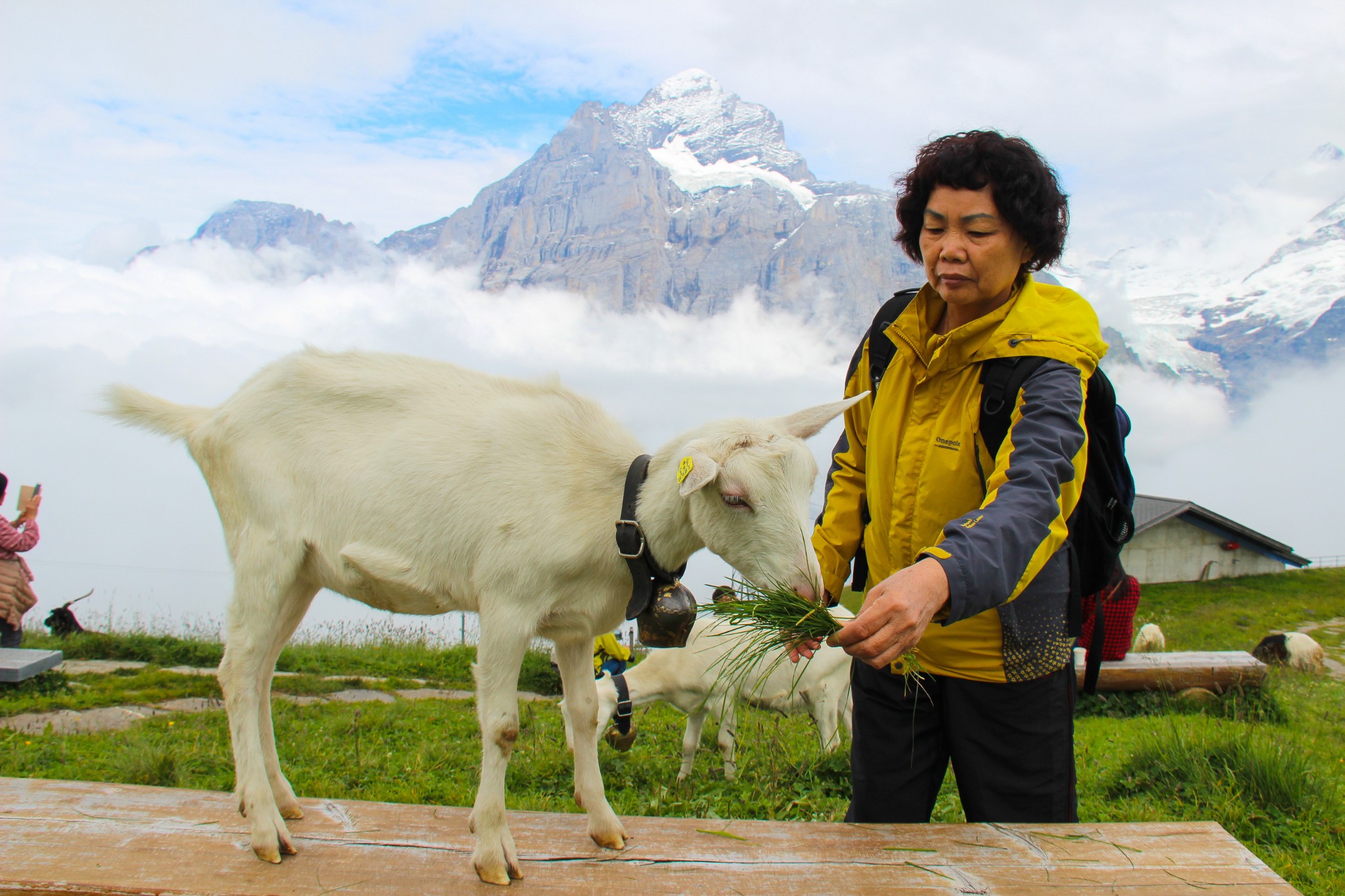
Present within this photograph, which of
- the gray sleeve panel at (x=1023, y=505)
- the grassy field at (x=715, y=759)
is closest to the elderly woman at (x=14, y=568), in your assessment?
the grassy field at (x=715, y=759)

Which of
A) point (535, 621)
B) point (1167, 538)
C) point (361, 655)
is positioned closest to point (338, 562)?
point (535, 621)

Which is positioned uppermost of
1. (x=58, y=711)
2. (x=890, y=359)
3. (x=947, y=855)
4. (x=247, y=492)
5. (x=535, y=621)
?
(x=890, y=359)

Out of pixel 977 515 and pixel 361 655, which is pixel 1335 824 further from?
pixel 361 655

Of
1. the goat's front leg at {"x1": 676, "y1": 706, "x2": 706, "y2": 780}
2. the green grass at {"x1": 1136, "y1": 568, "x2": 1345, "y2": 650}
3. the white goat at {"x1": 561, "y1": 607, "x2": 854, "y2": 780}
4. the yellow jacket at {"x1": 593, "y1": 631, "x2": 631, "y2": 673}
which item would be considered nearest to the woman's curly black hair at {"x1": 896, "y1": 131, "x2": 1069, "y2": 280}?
the white goat at {"x1": 561, "y1": 607, "x2": 854, "y2": 780}

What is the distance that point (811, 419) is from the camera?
2.93 meters

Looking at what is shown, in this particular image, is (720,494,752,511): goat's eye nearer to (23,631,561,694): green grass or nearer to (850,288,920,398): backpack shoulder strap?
(850,288,920,398): backpack shoulder strap

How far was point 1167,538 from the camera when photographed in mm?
29641

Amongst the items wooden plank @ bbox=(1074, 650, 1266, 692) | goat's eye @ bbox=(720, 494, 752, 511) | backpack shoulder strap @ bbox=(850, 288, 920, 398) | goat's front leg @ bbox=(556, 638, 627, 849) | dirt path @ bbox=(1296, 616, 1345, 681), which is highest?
backpack shoulder strap @ bbox=(850, 288, 920, 398)

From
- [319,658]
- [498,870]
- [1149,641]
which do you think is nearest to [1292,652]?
[1149,641]

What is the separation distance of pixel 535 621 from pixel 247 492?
1.33 meters

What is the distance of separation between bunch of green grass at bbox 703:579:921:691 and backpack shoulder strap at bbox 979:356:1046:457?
73cm

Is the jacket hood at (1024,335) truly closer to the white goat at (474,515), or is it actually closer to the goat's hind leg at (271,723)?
the white goat at (474,515)

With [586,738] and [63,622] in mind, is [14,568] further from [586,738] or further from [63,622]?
[586,738]

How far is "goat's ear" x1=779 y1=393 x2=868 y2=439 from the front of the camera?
2.90 meters
